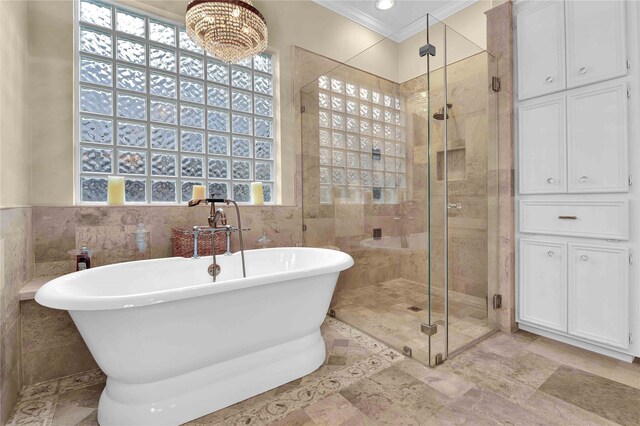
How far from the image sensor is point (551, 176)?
1.94 m

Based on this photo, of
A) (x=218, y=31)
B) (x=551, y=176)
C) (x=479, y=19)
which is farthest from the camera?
(x=479, y=19)

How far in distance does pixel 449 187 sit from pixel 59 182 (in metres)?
2.43

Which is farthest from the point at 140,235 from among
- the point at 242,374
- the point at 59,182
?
the point at 242,374

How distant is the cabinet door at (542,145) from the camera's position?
189 centimetres

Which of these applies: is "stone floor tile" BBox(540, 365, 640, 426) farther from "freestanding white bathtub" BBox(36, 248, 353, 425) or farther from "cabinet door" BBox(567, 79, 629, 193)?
"freestanding white bathtub" BBox(36, 248, 353, 425)

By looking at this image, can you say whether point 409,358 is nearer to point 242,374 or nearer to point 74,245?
point 242,374

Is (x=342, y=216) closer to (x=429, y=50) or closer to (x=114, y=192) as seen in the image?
(x=429, y=50)

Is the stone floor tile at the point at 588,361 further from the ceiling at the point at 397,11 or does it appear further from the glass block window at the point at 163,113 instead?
the ceiling at the point at 397,11

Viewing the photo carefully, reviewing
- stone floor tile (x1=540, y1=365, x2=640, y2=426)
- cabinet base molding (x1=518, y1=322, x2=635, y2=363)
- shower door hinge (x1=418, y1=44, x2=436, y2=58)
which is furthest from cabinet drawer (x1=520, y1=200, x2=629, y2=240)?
shower door hinge (x1=418, y1=44, x2=436, y2=58)

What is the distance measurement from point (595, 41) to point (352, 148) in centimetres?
168

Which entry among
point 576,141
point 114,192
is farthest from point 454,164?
point 114,192

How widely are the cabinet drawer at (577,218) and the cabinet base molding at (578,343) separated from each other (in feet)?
2.27

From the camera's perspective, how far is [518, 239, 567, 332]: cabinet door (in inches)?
75.8

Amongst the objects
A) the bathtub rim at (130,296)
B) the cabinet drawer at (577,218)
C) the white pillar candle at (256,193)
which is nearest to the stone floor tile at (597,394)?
the cabinet drawer at (577,218)
